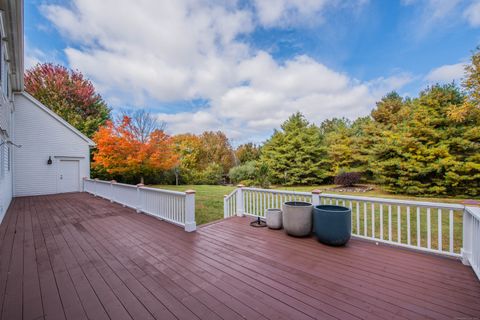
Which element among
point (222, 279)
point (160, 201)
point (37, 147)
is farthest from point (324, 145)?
point (37, 147)

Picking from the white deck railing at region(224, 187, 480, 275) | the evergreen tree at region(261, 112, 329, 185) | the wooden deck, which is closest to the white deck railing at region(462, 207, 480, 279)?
the white deck railing at region(224, 187, 480, 275)

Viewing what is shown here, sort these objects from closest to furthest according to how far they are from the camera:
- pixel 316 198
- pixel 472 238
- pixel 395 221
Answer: pixel 472 238 < pixel 316 198 < pixel 395 221

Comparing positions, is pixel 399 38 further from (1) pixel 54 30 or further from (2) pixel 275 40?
(1) pixel 54 30

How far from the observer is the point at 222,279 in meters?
2.52

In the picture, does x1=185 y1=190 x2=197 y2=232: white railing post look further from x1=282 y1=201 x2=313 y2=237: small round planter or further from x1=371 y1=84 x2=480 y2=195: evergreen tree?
x1=371 y1=84 x2=480 y2=195: evergreen tree

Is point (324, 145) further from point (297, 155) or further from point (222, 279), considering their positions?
point (222, 279)

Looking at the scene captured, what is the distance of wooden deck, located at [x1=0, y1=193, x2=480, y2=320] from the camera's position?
6.37 ft

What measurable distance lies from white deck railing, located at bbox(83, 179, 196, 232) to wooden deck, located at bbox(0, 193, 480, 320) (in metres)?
0.55

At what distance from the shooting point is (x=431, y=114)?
33.1 feet

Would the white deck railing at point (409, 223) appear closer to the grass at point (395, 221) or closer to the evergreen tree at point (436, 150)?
the grass at point (395, 221)

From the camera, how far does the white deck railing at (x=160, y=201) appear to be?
176 inches

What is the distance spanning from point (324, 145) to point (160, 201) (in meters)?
15.0

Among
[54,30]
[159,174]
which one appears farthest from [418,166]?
[54,30]

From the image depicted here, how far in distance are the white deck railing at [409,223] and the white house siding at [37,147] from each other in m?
10.4
